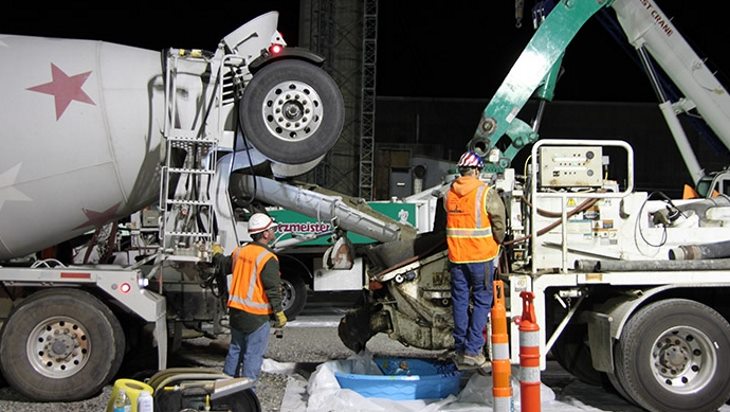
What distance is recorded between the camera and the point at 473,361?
18.2ft

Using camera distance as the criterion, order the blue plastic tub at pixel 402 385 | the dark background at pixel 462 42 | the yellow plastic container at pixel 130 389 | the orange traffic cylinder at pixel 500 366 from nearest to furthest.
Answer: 1. the yellow plastic container at pixel 130 389
2. the orange traffic cylinder at pixel 500 366
3. the blue plastic tub at pixel 402 385
4. the dark background at pixel 462 42

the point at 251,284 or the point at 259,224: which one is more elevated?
the point at 259,224

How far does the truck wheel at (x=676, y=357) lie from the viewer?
5.59 meters

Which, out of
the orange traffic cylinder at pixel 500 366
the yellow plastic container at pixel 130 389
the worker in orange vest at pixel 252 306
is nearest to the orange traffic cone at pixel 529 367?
the orange traffic cylinder at pixel 500 366

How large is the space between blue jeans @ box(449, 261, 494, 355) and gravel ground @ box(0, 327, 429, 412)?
1.64 meters

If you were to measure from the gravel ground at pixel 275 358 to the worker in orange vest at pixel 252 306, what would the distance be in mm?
758

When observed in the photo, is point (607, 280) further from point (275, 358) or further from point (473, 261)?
point (275, 358)

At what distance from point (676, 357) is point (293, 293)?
22.5ft

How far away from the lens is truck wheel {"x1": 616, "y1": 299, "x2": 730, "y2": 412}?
220 inches

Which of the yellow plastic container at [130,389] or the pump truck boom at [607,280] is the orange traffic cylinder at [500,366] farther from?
the yellow plastic container at [130,389]

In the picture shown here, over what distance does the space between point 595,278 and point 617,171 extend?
21123 millimetres

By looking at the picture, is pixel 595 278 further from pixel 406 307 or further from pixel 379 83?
pixel 379 83

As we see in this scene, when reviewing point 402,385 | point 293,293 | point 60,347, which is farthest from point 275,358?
point 293,293

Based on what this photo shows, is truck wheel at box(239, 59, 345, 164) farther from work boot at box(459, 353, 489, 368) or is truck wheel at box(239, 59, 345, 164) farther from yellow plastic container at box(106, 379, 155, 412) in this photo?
yellow plastic container at box(106, 379, 155, 412)
